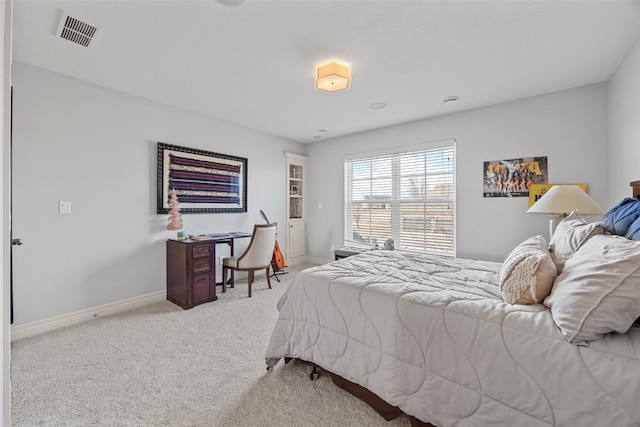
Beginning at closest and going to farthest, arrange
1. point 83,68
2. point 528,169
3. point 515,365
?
point 515,365
point 83,68
point 528,169

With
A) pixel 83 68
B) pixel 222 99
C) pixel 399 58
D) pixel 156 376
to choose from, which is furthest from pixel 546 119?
pixel 83 68

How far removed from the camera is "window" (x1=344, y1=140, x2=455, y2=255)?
4051 millimetres

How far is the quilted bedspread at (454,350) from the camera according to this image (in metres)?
0.99

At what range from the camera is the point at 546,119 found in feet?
10.5

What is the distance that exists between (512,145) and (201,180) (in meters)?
4.06

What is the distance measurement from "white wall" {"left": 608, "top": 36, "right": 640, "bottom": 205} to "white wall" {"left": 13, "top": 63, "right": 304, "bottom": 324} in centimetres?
450

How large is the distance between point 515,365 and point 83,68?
12.7 feet

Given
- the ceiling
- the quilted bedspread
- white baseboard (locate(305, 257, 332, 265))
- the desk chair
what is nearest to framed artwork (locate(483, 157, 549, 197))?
the ceiling

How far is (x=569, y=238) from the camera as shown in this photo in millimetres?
1663

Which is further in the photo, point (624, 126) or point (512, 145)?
point (512, 145)

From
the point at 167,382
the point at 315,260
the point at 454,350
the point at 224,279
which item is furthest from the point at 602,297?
the point at 315,260

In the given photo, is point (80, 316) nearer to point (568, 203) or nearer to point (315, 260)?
point (315, 260)

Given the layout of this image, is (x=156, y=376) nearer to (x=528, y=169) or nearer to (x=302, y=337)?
(x=302, y=337)

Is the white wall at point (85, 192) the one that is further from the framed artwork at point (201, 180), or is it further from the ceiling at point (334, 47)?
the ceiling at point (334, 47)
